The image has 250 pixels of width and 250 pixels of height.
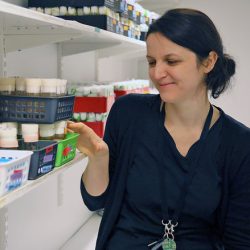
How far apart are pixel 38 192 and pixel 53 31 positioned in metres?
0.96

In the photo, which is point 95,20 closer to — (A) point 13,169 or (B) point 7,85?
(B) point 7,85

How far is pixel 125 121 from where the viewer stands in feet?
5.18

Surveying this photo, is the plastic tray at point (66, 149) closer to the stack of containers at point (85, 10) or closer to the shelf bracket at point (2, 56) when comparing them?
the shelf bracket at point (2, 56)

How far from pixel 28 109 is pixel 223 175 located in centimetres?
73

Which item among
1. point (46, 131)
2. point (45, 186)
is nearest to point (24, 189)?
point (46, 131)

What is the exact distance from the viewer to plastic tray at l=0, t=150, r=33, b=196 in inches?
39.9

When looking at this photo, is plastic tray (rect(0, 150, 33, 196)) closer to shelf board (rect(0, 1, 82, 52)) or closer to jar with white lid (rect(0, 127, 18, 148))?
jar with white lid (rect(0, 127, 18, 148))

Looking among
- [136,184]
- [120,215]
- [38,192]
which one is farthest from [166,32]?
[38,192]

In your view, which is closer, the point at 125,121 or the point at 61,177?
the point at 125,121

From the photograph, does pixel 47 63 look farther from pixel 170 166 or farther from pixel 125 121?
pixel 170 166

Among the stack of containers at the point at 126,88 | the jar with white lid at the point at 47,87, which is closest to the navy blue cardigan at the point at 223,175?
the jar with white lid at the point at 47,87

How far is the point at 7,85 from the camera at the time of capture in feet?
4.39

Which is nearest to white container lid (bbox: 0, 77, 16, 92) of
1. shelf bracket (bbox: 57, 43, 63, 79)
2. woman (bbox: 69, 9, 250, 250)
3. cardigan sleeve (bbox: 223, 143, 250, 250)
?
woman (bbox: 69, 9, 250, 250)

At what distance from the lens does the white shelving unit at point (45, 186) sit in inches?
50.3
